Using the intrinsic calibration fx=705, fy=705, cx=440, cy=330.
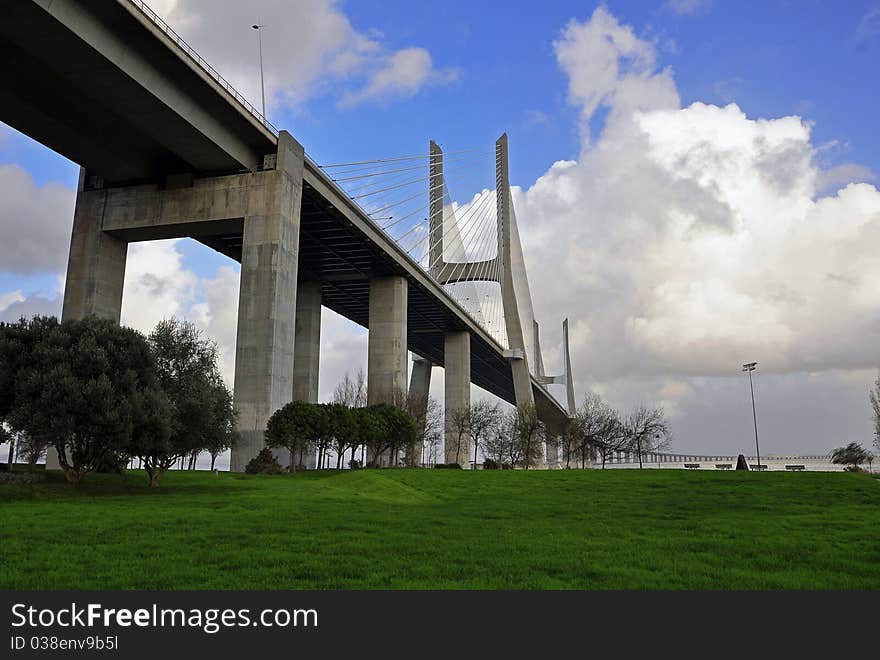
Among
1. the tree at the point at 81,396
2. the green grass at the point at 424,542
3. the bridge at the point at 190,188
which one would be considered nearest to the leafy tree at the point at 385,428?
the bridge at the point at 190,188

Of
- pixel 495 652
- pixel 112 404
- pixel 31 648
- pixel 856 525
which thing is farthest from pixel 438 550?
pixel 112 404

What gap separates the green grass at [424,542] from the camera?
8.09 m

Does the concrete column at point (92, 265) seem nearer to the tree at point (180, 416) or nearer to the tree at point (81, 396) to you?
the tree at point (180, 416)

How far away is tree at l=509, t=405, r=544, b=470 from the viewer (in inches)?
2542

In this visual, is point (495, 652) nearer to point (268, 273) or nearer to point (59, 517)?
point (59, 517)

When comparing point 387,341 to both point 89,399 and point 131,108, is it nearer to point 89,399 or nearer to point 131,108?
point 131,108

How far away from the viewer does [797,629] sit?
20.4ft

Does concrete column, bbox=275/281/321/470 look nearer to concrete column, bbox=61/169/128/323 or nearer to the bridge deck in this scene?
the bridge deck

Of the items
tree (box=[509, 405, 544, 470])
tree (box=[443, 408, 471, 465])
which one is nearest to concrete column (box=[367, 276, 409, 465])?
tree (box=[443, 408, 471, 465])

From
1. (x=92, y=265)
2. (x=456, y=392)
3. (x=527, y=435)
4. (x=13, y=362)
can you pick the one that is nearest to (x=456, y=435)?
(x=456, y=392)

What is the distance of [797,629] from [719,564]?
3182 millimetres

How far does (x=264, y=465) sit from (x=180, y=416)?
9257 millimetres

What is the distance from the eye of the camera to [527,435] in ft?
213

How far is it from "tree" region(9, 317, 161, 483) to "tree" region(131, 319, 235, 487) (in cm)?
72
